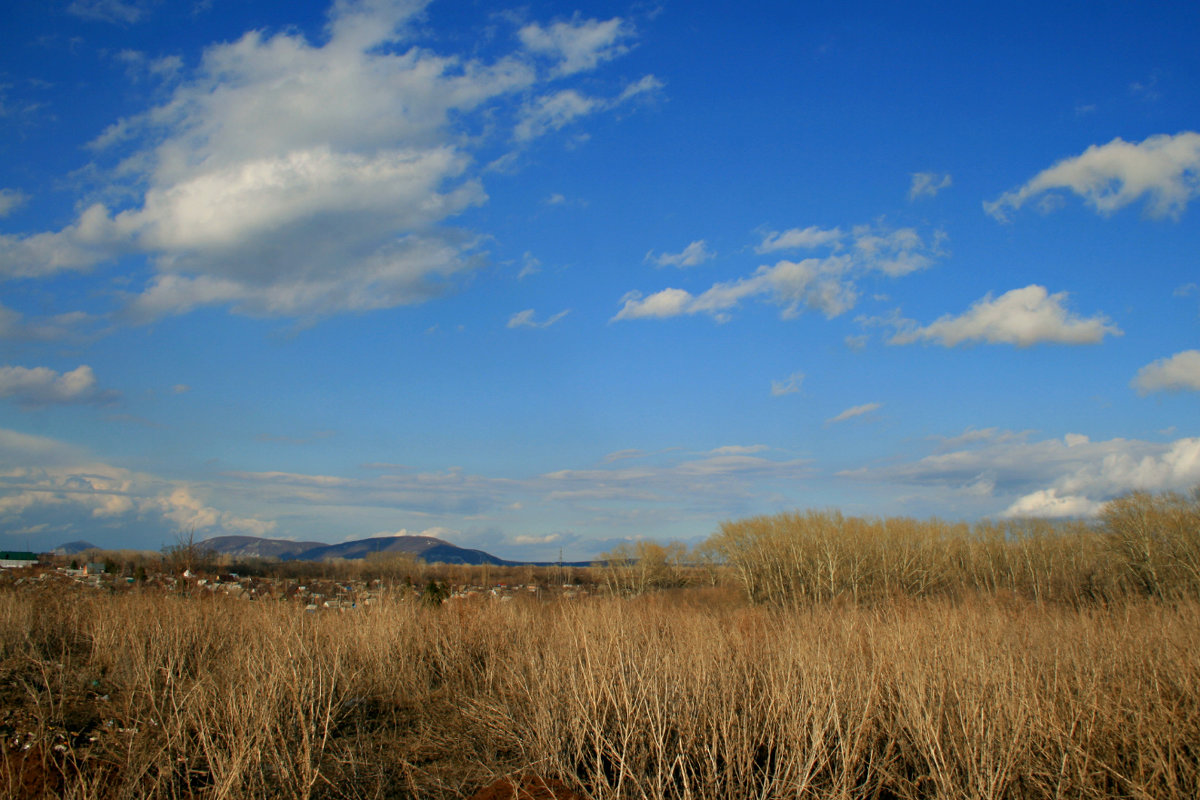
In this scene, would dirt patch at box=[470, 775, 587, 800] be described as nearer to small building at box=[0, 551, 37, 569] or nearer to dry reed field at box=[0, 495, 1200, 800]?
dry reed field at box=[0, 495, 1200, 800]

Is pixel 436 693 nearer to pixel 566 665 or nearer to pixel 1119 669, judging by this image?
pixel 566 665

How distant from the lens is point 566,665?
29.2 ft

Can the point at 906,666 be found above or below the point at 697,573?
above

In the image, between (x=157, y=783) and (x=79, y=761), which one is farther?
(x=79, y=761)

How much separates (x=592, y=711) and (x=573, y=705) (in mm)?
482

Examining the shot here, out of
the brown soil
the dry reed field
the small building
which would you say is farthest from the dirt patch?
the small building

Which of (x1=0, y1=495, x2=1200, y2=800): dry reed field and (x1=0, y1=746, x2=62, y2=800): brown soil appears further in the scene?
(x1=0, y1=495, x2=1200, y2=800): dry reed field

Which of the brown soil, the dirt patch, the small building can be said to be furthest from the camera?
the small building

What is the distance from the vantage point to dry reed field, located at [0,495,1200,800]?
227 inches

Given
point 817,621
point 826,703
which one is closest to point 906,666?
point 826,703

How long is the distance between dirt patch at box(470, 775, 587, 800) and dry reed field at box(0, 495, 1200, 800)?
0.22m

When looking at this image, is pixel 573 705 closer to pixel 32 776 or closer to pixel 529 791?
pixel 529 791

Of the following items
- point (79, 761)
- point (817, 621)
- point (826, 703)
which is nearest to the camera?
point (826, 703)

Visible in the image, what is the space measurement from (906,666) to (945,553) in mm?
47800
